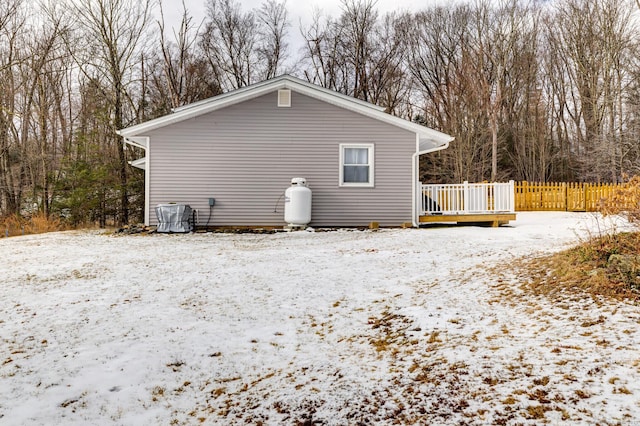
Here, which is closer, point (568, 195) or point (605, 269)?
point (605, 269)

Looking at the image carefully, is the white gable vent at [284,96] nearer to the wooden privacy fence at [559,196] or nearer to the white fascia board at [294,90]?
the white fascia board at [294,90]

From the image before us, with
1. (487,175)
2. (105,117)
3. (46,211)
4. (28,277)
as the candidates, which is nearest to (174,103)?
(105,117)

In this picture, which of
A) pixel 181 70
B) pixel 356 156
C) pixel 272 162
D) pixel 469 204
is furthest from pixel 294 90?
pixel 181 70

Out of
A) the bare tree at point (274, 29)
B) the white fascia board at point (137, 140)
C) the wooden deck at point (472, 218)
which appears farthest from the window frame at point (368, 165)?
the bare tree at point (274, 29)

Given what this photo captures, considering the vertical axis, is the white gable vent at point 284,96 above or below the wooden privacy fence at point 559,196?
above

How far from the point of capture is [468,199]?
1213 centimetres

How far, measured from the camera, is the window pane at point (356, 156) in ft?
39.4

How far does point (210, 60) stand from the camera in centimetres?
→ 2502

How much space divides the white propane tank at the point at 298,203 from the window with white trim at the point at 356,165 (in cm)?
138

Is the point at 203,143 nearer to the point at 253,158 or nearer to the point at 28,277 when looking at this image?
the point at 253,158

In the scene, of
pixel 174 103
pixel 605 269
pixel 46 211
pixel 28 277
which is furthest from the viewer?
pixel 174 103

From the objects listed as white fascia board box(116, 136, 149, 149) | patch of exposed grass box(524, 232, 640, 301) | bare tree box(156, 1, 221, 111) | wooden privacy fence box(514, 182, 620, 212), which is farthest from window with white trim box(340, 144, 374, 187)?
bare tree box(156, 1, 221, 111)

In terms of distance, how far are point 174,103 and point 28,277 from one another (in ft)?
55.2

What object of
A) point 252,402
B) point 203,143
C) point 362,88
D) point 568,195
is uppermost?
point 362,88
